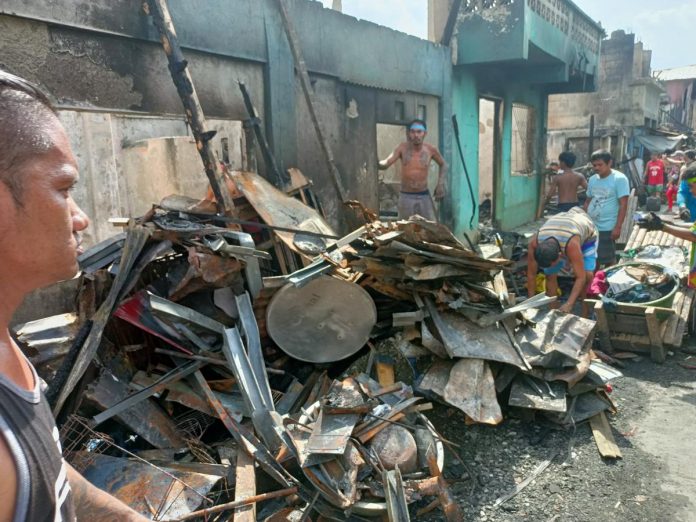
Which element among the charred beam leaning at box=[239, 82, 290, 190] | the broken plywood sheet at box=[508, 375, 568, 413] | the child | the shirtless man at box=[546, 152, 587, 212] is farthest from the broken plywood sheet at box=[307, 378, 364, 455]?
the child

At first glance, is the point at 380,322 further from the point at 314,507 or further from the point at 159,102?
the point at 159,102

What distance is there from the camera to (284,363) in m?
4.04

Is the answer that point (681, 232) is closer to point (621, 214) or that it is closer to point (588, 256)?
point (588, 256)

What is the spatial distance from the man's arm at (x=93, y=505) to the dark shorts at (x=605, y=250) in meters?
6.91

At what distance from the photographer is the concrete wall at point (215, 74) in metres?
3.91

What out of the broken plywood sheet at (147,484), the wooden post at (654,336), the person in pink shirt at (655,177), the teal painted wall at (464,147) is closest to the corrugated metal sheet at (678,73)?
the person in pink shirt at (655,177)

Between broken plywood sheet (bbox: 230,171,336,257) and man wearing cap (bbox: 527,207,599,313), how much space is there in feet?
7.35

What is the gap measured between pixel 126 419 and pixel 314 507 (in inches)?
50.8

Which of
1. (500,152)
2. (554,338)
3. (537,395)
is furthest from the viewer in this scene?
(500,152)

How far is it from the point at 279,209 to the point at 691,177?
4.48m

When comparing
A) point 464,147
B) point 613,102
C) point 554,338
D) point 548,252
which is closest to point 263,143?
point 548,252

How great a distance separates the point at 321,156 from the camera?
22.2 feet

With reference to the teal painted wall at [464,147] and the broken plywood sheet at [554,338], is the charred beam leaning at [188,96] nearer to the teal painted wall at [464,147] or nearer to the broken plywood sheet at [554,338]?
the broken plywood sheet at [554,338]

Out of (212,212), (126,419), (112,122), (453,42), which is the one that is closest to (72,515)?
(126,419)
